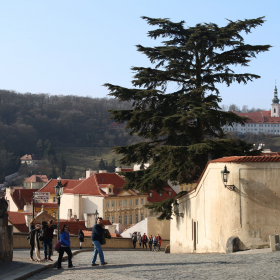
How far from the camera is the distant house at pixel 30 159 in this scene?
616 ft

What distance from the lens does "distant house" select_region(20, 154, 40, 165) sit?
7389 inches

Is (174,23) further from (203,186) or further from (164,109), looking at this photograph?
(203,186)

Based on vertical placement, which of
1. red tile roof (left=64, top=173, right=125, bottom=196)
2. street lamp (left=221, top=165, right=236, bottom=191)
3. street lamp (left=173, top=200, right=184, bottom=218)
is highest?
street lamp (left=221, top=165, right=236, bottom=191)

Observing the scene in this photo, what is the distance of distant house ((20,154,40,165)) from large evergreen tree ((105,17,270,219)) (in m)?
167

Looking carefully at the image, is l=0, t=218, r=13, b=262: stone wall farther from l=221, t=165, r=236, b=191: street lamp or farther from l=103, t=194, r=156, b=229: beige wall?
l=103, t=194, r=156, b=229: beige wall

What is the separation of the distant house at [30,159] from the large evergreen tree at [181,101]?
16664 cm

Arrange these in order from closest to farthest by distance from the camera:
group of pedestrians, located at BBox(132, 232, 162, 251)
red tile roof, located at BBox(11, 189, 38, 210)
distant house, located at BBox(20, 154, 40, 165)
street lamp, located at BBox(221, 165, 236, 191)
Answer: street lamp, located at BBox(221, 165, 236, 191) → group of pedestrians, located at BBox(132, 232, 162, 251) → red tile roof, located at BBox(11, 189, 38, 210) → distant house, located at BBox(20, 154, 40, 165)

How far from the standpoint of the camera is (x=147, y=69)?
80.1 ft

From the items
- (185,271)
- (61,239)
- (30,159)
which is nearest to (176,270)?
(185,271)

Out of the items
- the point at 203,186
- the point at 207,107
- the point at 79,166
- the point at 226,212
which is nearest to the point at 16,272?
the point at 226,212

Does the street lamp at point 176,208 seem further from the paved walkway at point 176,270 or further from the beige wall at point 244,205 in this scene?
the paved walkway at point 176,270

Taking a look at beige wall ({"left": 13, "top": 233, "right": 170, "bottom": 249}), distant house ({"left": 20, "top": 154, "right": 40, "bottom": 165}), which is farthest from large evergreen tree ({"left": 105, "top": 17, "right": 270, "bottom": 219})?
distant house ({"left": 20, "top": 154, "right": 40, "bottom": 165})

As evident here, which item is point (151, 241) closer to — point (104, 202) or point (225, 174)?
point (225, 174)

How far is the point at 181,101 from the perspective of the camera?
75.0 ft
